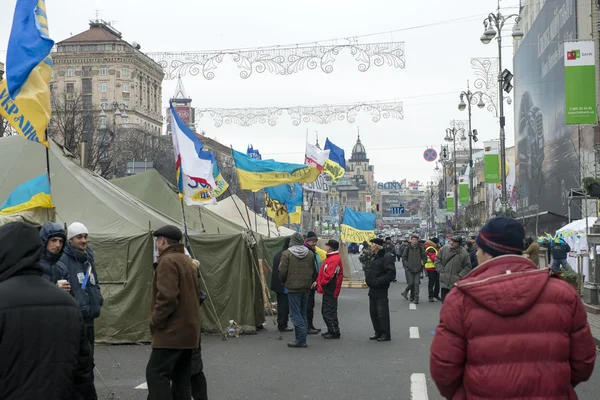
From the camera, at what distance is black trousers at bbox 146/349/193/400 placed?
688cm

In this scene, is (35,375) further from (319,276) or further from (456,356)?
(319,276)

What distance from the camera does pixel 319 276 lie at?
13945 mm

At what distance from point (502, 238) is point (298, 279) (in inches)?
357

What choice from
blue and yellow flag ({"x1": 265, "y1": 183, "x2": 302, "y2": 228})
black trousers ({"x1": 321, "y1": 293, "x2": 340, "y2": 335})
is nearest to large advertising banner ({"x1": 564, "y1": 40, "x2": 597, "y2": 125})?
blue and yellow flag ({"x1": 265, "y1": 183, "x2": 302, "y2": 228})

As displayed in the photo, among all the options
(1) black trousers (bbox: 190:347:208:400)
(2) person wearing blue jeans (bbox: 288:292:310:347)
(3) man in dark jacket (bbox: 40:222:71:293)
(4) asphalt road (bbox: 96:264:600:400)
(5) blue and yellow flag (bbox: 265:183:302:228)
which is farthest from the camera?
(5) blue and yellow flag (bbox: 265:183:302:228)

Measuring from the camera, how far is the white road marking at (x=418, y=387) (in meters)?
8.87

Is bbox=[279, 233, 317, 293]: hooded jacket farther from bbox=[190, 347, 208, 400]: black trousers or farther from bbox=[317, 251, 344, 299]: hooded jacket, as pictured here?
bbox=[190, 347, 208, 400]: black trousers

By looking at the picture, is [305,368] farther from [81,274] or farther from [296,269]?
[81,274]

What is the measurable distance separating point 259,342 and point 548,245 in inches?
459

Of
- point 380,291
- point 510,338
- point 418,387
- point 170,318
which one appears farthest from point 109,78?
point 510,338

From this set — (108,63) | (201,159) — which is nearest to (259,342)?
(201,159)

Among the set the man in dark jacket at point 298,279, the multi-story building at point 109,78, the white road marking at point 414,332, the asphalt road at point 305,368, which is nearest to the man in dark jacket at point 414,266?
the asphalt road at point 305,368

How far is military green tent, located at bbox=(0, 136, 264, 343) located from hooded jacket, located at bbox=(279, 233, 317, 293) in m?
1.87

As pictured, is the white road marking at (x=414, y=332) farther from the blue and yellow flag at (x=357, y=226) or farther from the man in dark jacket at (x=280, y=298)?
the blue and yellow flag at (x=357, y=226)
